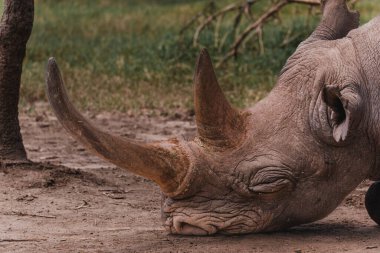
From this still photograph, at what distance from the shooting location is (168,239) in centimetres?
532

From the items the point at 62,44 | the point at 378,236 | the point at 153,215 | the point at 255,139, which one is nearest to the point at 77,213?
the point at 153,215

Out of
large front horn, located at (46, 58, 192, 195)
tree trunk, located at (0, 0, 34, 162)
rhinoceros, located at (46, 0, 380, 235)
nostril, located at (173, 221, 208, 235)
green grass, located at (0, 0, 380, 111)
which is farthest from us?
green grass, located at (0, 0, 380, 111)

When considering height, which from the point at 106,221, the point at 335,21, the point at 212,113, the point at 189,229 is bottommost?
the point at 106,221

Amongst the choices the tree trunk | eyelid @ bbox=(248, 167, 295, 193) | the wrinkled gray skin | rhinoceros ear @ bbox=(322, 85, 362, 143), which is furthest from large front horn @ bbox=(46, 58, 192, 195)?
the tree trunk

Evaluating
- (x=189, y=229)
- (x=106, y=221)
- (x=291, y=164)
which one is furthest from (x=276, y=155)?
(x=106, y=221)

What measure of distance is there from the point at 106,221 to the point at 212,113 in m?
1.07

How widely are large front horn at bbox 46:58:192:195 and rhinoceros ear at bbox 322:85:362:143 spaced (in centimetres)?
68

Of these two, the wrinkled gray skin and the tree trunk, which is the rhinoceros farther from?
the tree trunk

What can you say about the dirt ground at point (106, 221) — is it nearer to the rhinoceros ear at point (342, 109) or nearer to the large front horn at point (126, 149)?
the large front horn at point (126, 149)

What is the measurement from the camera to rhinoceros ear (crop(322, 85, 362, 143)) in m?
5.08

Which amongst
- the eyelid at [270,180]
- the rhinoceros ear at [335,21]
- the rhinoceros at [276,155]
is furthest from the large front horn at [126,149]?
the rhinoceros ear at [335,21]

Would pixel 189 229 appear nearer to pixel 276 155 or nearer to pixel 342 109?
pixel 276 155

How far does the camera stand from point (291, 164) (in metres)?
5.23

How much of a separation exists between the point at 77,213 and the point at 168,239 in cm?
87
